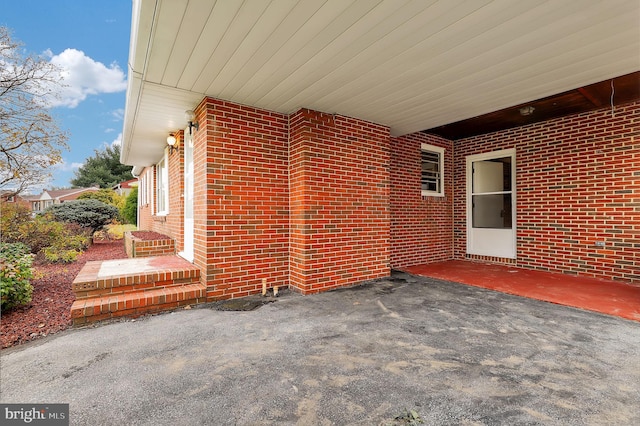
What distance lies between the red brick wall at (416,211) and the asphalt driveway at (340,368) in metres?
2.74

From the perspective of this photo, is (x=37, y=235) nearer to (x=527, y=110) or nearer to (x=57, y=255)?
(x=57, y=255)

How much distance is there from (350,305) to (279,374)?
5.49 feet

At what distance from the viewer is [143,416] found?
5.15 ft

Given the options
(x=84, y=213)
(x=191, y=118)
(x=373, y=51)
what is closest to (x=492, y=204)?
(x=373, y=51)

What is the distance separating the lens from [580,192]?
5.01 m

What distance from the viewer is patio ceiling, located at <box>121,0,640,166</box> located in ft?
6.93

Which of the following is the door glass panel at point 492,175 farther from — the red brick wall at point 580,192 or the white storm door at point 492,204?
the red brick wall at point 580,192

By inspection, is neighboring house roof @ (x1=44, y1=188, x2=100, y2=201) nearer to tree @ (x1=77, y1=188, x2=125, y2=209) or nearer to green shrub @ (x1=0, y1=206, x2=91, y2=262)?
tree @ (x1=77, y1=188, x2=125, y2=209)

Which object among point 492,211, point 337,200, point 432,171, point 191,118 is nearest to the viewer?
point 191,118

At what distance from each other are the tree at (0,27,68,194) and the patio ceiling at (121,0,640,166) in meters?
3.91

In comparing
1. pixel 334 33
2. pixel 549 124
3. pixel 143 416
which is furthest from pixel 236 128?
pixel 549 124

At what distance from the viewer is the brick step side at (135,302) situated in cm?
292

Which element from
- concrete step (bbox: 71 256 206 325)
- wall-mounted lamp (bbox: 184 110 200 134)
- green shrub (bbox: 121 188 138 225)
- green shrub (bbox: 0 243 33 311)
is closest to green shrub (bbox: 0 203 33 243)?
green shrub (bbox: 0 243 33 311)

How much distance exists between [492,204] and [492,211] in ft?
0.52
